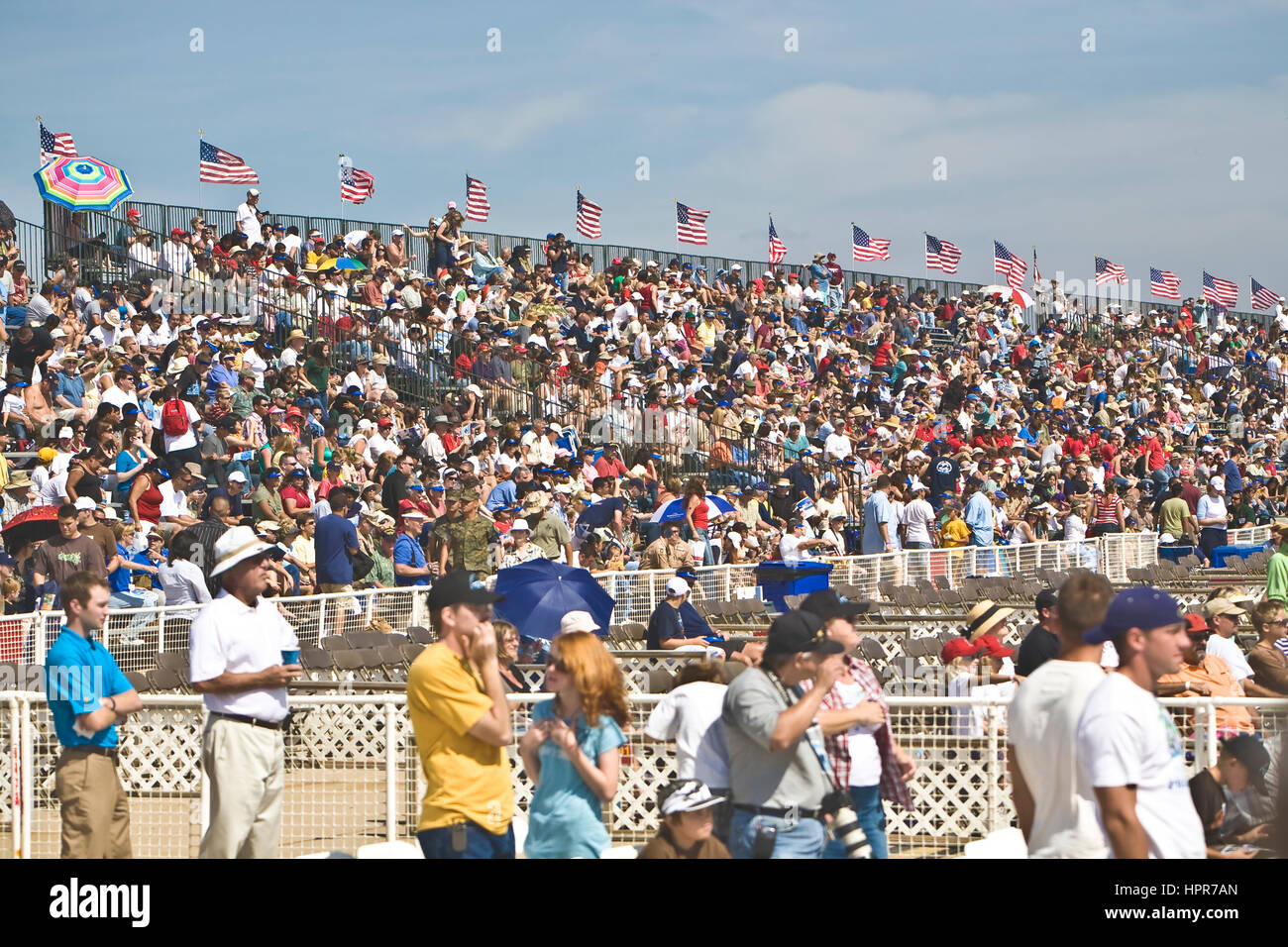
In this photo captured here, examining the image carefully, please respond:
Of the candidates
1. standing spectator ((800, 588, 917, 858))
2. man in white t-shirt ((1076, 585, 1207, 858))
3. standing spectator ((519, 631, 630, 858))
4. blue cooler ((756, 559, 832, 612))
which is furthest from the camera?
blue cooler ((756, 559, 832, 612))

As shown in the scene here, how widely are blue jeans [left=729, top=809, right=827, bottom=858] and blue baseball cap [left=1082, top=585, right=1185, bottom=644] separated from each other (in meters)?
1.38

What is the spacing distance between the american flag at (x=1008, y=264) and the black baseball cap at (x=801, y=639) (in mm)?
40242

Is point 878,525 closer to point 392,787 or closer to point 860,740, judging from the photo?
point 392,787

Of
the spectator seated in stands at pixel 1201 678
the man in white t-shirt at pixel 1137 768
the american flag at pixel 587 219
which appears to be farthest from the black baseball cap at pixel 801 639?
the american flag at pixel 587 219

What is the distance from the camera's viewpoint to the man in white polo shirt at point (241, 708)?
688cm

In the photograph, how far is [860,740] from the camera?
650 cm

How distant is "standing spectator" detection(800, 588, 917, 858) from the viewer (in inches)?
246

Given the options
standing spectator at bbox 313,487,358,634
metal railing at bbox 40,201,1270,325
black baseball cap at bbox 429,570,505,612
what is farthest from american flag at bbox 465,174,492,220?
black baseball cap at bbox 429,570,505,612

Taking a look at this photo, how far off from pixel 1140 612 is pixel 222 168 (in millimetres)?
26875

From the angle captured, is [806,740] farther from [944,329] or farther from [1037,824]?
[944,329]

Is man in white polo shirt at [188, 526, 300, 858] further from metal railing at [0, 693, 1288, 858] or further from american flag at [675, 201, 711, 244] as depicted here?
american flag at [675, 201, 711, 244]

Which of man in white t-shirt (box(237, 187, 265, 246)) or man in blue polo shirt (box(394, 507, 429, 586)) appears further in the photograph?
man in white t-shirt (box(237, 187, 265, 246))

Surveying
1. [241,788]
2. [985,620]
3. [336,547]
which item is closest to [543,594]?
[336,547]

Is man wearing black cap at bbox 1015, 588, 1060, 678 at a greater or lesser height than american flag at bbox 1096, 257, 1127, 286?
lesser
